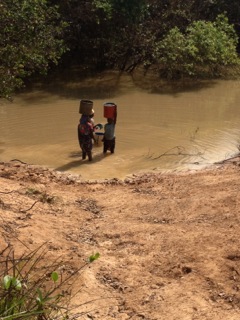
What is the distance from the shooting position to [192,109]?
14438 mm

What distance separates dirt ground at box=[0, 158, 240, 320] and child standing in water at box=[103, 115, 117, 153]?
1.49m

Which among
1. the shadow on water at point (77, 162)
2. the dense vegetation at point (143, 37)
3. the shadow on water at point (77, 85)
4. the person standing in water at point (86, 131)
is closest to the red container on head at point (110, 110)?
the person standing in water at point (86, 131)

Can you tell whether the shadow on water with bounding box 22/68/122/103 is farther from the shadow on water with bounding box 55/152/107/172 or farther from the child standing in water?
the child standing in water

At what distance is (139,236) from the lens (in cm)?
576

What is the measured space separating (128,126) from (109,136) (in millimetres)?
2795

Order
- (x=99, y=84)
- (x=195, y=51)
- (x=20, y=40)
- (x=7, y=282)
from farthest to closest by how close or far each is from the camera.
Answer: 1. (x=99, y=84)
2. (x=195, y=51)
3. (x=20, y=40)
4. (x=7, y=282)

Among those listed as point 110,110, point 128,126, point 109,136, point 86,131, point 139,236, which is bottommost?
point 139,236

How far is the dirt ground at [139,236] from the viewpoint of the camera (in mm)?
4289

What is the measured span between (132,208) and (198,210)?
1.04 metres

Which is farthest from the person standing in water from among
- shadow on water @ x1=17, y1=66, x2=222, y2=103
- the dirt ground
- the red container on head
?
shadow on water @ x1=17, y1=66, x2=222, y2=103

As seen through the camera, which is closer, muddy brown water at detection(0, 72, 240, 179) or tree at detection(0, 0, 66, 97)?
muddy brown water at detection(0, 72, 240, 179)

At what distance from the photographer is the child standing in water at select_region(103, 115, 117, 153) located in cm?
974

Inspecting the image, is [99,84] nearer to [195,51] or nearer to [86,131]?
[195,51]

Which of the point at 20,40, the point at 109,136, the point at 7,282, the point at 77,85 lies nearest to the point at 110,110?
the point at 109,136
